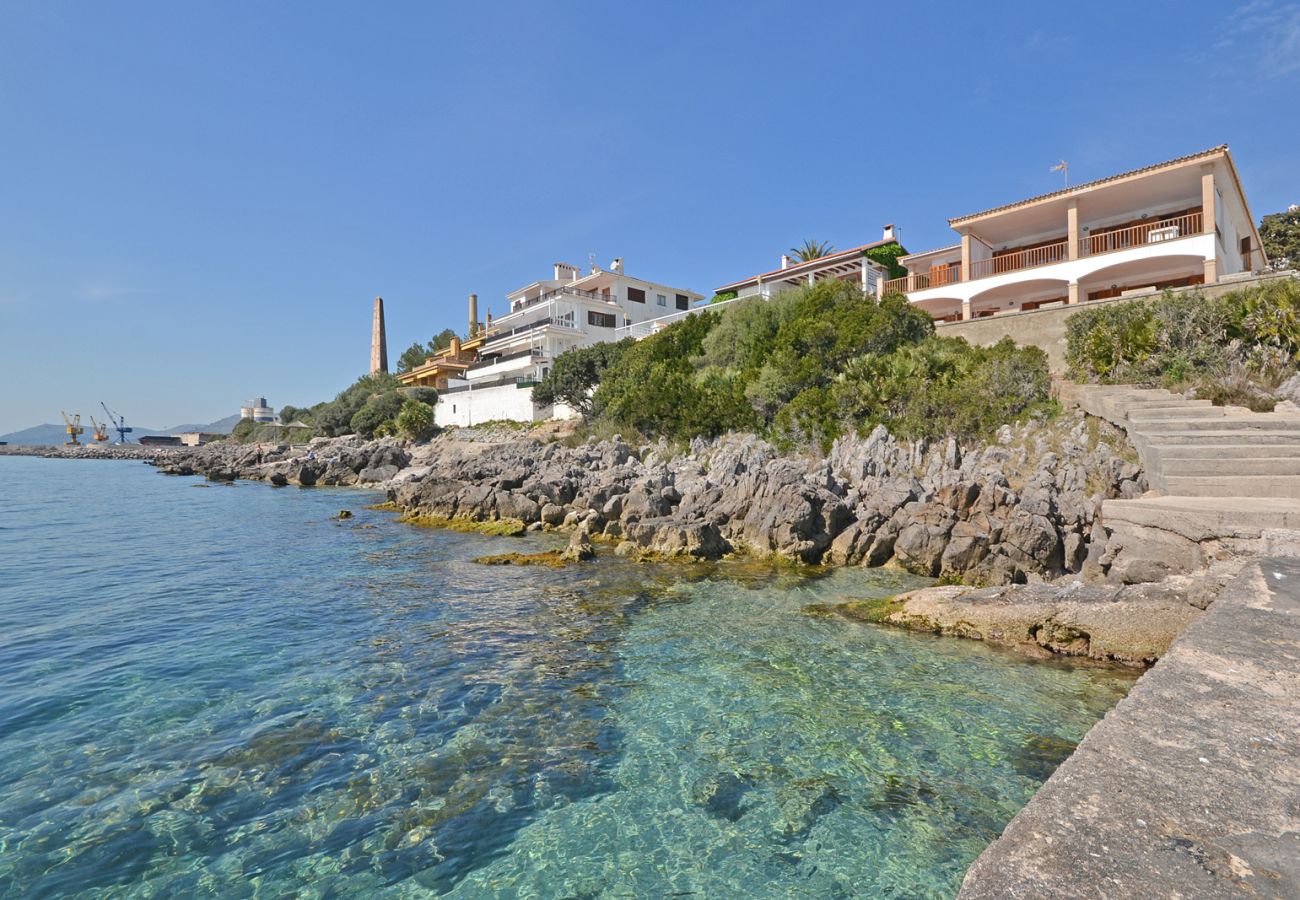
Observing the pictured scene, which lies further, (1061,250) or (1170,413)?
(1061,250)

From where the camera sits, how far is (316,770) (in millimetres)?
6504

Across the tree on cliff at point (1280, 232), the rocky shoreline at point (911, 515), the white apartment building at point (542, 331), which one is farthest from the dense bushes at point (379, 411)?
the tree on cliff at point (1280, 232)

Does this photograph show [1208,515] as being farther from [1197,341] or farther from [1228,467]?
[1197,341]

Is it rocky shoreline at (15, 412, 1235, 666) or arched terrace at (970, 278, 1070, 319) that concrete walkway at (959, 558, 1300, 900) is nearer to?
rocky shoreline at (15, 412, 1235, 666)

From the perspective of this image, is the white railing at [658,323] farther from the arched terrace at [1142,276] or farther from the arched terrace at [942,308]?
the arched terrace at [1142,276]

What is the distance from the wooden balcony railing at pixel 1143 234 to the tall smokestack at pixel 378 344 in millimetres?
89106

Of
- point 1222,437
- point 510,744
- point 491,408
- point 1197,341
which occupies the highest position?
point 491,408

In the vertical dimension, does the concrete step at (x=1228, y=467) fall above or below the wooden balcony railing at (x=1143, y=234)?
below

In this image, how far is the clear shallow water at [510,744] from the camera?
515 centimetres

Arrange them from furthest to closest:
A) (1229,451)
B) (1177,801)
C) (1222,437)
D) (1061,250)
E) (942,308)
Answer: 1. (942,308)
2. (1061,250)
3. (1222,437)
4. (1229,451)
5. (1177,801)

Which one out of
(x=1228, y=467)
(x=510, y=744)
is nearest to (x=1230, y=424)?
(x=1228, y=467)

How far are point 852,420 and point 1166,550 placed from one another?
15.2m

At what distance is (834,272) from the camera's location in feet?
129

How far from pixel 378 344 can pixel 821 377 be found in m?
83.9
